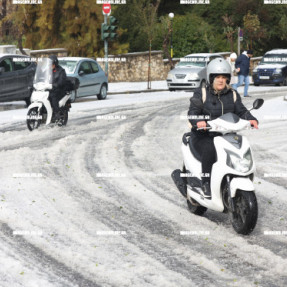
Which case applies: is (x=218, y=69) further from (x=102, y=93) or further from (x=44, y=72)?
(x=102, y=93)

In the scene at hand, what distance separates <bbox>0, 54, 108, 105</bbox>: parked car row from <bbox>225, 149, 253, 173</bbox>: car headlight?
14210 millimetres

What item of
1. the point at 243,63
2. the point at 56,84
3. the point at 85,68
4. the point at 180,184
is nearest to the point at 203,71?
the point at 243,63

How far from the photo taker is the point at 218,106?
7.55 meters

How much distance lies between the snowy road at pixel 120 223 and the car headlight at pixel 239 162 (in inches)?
26.4

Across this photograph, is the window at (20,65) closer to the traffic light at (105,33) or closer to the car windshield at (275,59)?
the traffic light at (105,33)

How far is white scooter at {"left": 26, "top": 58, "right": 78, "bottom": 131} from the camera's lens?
1586cm

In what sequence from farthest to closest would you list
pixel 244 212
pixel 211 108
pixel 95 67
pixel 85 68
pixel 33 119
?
pixel 95 67 → pixel 85 68 → pixel 33 119 → pixel 211 108 → pixel 244 212

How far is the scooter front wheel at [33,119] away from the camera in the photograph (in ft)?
51.3

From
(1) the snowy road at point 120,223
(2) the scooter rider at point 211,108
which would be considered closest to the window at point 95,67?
Answer: (1) the snowy road at point 120,223

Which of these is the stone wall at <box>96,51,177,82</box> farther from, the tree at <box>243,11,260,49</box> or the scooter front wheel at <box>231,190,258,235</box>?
the scooter front wheel at <box>231,190,258,235</box>

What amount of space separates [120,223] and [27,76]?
1596cm

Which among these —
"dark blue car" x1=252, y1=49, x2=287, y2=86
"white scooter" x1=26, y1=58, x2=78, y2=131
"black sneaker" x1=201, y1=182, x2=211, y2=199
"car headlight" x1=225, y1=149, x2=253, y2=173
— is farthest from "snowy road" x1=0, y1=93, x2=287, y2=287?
"dark blue car" x1=252, y1=49, x2=287, y2=86

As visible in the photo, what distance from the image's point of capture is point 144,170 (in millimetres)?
10758

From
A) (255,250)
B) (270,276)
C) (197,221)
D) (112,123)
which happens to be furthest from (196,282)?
(112,123)
